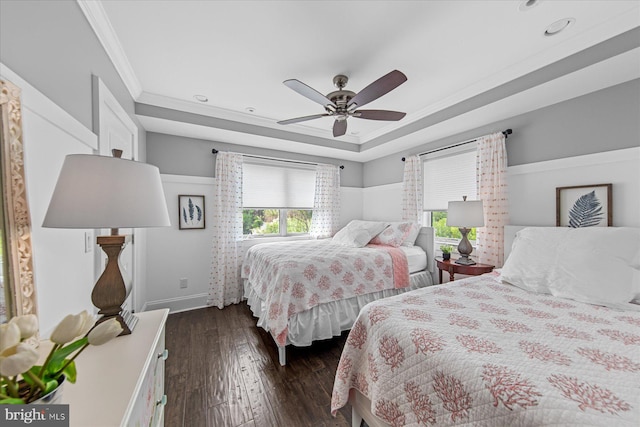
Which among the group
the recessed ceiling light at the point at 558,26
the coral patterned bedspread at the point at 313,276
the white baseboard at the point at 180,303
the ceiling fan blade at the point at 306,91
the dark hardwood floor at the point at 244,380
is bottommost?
the dark hardwood floor at the point at 244,380

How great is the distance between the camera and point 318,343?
7.93ft

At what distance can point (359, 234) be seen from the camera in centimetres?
325

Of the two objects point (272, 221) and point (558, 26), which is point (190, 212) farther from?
point (558, 26)

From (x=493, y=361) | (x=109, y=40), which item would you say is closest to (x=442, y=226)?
(x=493, y=361)

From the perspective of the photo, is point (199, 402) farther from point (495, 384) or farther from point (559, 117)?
point (559, 117)

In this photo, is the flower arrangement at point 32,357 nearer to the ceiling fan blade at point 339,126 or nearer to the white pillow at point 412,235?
the ceiling fan blade at point 339,126

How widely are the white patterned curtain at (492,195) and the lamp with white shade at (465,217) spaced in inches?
7.4

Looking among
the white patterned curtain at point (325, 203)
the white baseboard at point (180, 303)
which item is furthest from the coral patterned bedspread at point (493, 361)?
the white patterned curtain at point (325, 203)

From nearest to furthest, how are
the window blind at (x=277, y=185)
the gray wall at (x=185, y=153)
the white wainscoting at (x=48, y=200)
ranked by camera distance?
1. the white wainscoting at (x=48, y=200)
2. the gray wall at (x=185, y=153)
3. the window blind at (x=277, y=185)

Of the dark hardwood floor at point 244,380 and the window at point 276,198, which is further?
the window at point 276,198

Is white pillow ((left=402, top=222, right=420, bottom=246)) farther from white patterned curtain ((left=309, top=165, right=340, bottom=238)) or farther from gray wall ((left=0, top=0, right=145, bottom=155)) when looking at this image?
gray wall ((left=0, top=0, right=145, bottom=155))

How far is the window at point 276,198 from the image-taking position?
12.2 feet

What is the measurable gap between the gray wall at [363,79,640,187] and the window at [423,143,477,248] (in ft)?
1.07

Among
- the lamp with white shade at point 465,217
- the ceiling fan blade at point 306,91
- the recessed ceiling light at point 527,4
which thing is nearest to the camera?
the recessed ceiling light at point 527,4
